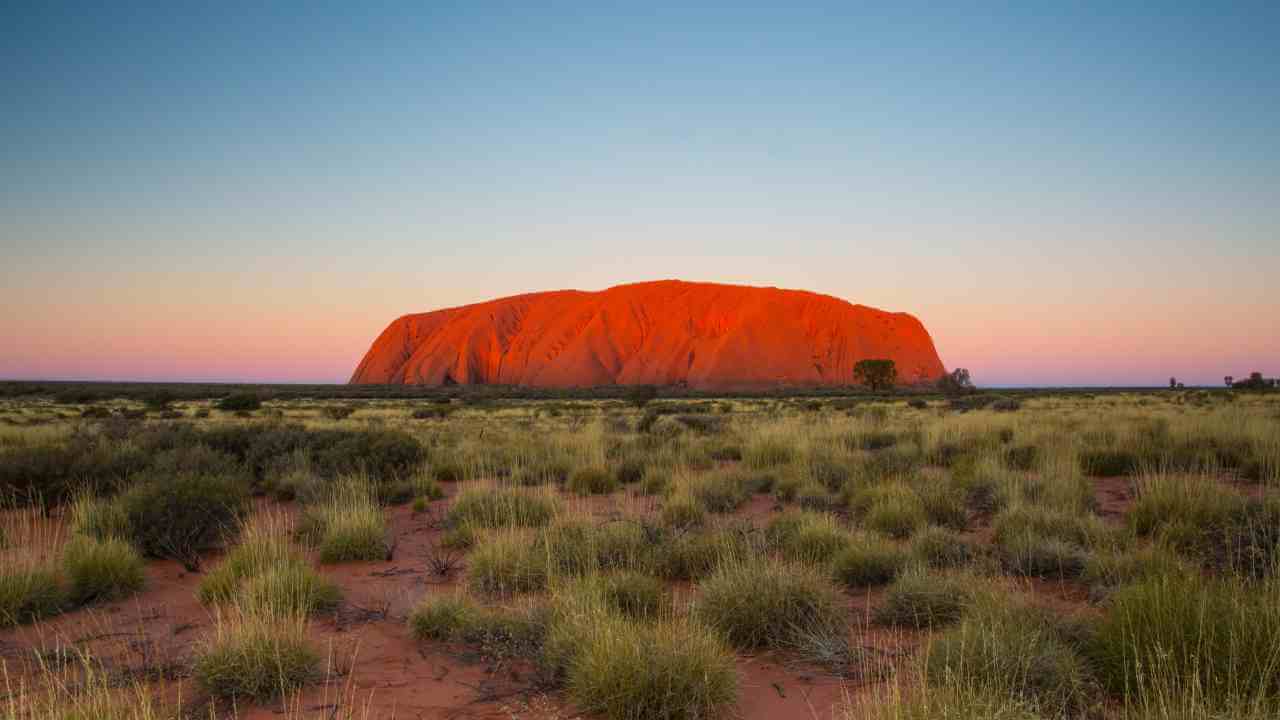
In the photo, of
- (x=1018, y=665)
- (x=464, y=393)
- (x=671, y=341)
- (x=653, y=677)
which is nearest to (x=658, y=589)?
(x=653, y=677)

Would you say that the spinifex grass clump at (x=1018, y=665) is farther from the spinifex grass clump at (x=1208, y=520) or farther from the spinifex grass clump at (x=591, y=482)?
the spinifex grass clump at (x=591, y=482)

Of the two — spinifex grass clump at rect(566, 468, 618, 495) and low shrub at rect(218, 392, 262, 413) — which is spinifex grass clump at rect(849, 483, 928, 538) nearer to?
spinifex grass clump at rect(566, 468, 618, 495)

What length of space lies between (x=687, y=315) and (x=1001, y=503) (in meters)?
70.6

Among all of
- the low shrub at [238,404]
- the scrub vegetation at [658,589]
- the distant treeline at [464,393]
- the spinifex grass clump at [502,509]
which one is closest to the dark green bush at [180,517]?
the scrub vegetation at [658,589]

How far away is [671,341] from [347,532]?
68550mm

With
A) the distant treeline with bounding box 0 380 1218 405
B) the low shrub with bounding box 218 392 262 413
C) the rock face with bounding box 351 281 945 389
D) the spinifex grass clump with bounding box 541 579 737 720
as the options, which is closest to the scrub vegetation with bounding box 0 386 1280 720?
the spinifex grass clump with bounding box 541 579 737 720

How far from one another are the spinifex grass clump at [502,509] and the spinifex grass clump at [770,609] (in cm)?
308

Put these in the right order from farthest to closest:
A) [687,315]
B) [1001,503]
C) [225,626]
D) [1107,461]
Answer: [687,315] < [1107,461] < [1001,503] < [225,626]

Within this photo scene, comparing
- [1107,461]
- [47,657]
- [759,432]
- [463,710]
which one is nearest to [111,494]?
[47,657]

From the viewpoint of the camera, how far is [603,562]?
557 cm

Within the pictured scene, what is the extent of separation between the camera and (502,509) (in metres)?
7.40

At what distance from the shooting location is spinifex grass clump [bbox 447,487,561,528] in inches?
282

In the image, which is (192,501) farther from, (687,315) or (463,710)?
(687,315)

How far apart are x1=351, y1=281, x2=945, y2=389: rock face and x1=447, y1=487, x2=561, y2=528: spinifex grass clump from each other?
61.3 meters
